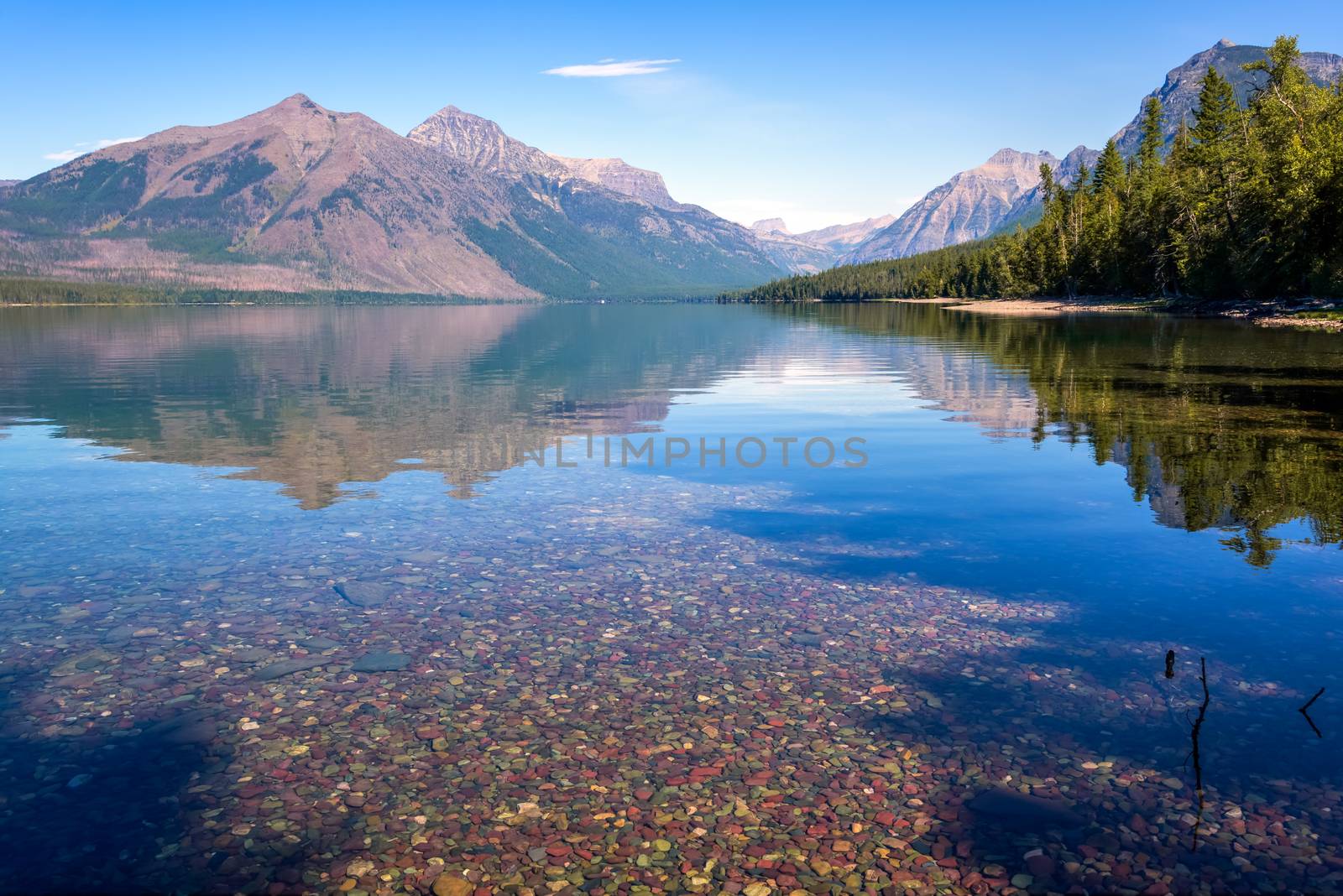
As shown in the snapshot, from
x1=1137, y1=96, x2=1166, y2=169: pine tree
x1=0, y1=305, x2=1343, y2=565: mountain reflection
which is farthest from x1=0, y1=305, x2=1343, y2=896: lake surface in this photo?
x1=1137, y1=96, x2=1166, y2=169: pine tree

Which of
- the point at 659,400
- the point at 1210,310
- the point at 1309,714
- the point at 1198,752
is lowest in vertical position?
the point at 1198,752

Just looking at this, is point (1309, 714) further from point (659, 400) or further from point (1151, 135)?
point (1151, 135)

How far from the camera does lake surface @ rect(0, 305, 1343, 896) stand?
984 cm

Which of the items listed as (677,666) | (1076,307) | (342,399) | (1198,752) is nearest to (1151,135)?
(1076,307)

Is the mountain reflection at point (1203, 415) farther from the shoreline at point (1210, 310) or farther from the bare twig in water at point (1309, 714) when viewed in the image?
the shoreline at point (1210, 310)

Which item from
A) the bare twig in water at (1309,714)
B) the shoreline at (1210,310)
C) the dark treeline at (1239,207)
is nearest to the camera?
the bare twig in water at (1309,714)

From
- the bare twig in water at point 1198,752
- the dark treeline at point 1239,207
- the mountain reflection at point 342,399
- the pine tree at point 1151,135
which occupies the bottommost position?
the bare twig in water at point 1198,752

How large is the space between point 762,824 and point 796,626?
6.03m

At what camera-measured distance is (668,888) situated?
9172mm

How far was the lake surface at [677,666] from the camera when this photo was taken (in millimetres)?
9836

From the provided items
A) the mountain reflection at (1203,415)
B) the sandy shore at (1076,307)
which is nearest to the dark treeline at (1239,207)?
the sandy shore at (1076,307)

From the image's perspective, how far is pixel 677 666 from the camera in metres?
14.4

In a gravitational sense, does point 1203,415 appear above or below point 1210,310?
below

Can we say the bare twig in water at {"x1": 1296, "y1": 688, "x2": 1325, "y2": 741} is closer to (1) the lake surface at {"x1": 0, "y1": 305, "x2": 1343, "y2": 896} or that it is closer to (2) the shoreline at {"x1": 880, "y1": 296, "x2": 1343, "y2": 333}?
(1) the lake surface at {"x1": 0, "y1": 305, "x2": 1343, "y2": 896}
